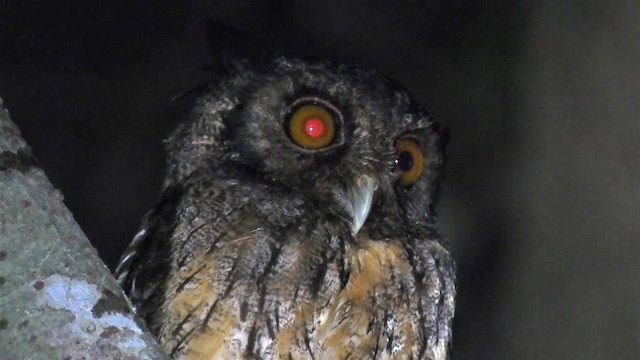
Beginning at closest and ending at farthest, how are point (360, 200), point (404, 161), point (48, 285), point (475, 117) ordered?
point (48, 285), point (360, 200), point (404, 161), point (475, 117)

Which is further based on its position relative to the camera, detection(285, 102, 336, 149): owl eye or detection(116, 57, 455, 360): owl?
detection(285, 102, 336, 149): owl eye

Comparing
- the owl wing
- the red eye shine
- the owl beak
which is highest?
the red eye shine

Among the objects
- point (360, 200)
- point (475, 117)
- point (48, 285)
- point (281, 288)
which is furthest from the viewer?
point (475, 117)

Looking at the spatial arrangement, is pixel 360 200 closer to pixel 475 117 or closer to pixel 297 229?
pixel 297 229

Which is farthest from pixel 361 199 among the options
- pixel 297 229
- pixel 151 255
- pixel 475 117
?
pixel 475 117

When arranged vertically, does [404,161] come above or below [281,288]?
above

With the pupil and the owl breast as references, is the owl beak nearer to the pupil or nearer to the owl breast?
the owl breast

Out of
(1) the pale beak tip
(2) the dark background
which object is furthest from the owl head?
(2) the dark background

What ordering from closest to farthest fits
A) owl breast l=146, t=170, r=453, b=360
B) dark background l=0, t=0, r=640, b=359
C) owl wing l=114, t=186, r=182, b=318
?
owl breast l=146, t=170, r=453, b=360
owl wing l=114, t=186, r=182, b=318
dark background l=0, t=0, r=640, b=359

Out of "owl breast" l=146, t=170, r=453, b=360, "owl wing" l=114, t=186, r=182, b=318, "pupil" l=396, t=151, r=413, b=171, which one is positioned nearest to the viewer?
"owl breast" l=146, t=170, r=453, b=360
